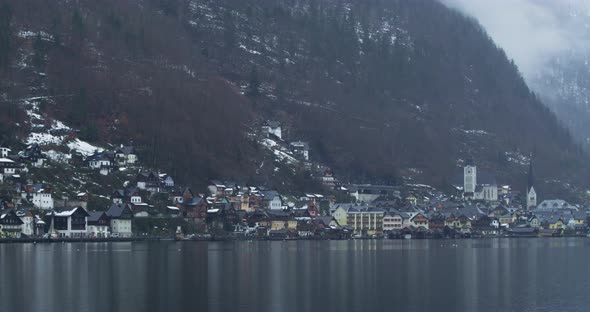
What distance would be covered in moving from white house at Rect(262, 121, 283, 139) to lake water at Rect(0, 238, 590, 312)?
80.9 meters

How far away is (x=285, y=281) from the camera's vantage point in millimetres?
58594

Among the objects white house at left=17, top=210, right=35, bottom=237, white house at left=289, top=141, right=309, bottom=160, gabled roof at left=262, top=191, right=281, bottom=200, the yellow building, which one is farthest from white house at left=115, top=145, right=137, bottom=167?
white house at left=289, top=141, right=309, bottom=160

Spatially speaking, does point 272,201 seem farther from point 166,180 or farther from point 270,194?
point 166,180

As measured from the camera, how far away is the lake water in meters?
48.2

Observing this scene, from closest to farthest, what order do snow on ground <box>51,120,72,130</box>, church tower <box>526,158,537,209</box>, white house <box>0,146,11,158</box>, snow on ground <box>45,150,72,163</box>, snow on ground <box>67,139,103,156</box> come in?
white house <box>0,146,11,158</box> < snow on ground <box>45,150,72,163</box> < snow on ground <box>67,139,103,156</box> < snow on ground <box>51,120,72,130</box> < church tower <box>526,158,537,209</box>

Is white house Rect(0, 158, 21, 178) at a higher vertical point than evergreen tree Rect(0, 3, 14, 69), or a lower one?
lower

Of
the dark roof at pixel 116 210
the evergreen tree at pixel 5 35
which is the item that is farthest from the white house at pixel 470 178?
the dark roof at pixel 116 210

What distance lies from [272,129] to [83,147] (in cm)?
4806

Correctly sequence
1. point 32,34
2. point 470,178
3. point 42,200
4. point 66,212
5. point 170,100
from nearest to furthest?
point 66,212
point 42,200
point 32,34
point 170,100
point 470,178

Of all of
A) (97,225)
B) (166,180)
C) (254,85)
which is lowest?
(97,225)

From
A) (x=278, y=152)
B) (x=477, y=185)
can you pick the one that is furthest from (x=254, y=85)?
(x=477, y=185)

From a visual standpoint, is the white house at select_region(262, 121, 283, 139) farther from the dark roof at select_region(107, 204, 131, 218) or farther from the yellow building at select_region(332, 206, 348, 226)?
the dark roof at select_region(107, 204, 131, 218)

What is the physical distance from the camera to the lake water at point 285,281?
158ft

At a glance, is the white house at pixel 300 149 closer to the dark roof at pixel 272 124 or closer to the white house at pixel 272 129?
the white house at pixel 272 129
